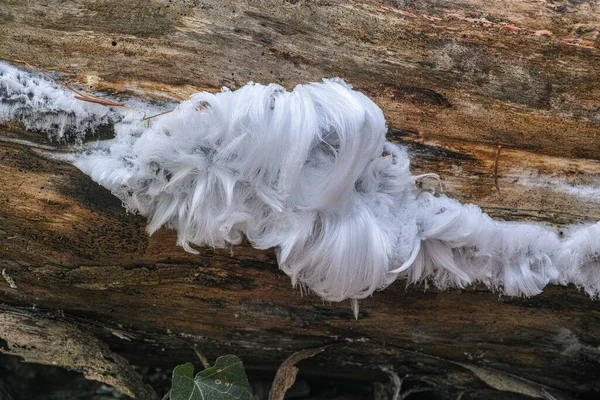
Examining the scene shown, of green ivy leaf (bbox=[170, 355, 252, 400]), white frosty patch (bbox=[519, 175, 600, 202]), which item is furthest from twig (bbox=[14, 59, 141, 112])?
white frosty patch (bbox=[519, 175, 600, 202])

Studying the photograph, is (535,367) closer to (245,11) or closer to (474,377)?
(474,377)

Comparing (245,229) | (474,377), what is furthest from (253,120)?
(474,377)

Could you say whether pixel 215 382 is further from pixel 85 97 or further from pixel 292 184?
pixel 85 97

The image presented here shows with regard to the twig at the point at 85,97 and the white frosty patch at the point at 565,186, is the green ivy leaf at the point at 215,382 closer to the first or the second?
the twig at the point at 85,97

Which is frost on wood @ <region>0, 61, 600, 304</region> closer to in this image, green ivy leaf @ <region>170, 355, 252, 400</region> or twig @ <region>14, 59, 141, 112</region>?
twig @ <region>14, 59, 141, 112</region>

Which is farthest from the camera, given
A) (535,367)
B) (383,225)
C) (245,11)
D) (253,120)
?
(535,367)

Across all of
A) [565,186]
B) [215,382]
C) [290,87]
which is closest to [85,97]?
[290,87]
